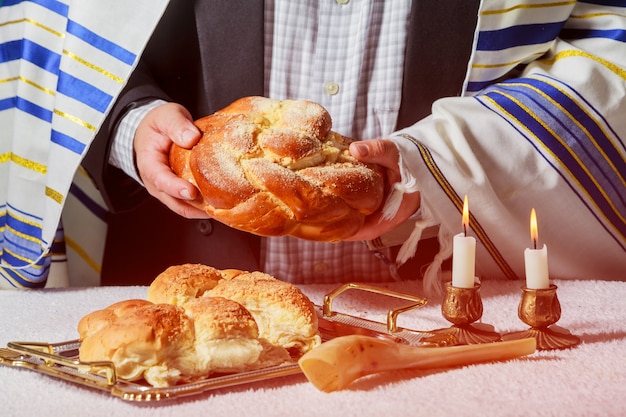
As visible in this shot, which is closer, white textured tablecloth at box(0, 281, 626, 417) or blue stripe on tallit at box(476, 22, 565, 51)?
white textured tablecloth at box(0, 281, 626, 417)

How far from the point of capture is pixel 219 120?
1149 mm

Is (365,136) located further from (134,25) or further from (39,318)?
(39,318)

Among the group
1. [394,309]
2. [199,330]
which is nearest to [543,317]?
[394,309]

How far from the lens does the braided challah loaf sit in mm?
1047

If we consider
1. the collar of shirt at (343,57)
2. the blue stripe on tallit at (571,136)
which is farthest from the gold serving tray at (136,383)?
the collar of shirt at (343,57)

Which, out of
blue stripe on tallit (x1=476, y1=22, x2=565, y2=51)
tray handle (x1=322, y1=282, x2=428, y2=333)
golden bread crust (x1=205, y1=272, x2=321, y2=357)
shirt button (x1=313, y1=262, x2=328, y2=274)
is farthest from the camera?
shirt button (x1=313, y1=262, x2=328, y2=274)

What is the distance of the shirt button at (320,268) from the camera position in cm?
152

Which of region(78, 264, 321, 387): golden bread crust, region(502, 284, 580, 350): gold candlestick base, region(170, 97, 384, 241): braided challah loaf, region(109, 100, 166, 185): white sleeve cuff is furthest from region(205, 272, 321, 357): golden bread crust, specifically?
region(109, 100, 166, 185): white sleeve cuff

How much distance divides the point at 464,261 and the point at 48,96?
88 centimetres

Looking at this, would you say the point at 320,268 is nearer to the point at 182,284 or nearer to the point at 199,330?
the point at 182,284

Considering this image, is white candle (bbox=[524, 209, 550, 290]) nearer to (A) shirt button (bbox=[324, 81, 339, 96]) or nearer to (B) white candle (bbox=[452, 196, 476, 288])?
(B) white candle (bbox=[452, 196, 476, 288])

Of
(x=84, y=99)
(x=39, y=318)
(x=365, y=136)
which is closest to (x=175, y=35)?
(x=84, y=99)

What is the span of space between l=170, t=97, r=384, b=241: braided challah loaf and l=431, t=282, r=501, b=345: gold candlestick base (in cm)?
17

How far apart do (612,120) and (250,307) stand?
727 millimetres
